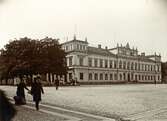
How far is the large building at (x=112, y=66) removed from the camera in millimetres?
34094

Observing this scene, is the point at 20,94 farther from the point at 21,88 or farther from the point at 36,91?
the point at 36,91

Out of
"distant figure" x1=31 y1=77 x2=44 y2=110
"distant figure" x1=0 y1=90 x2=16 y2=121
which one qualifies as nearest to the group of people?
"distant figure" x1=31 y1=77 x2=44 y2=110

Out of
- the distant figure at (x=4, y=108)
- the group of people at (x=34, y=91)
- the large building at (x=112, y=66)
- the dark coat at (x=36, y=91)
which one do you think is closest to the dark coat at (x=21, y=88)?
the group of people at (x=34, y=91)

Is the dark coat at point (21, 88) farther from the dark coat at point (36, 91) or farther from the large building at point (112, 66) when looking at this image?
the large building at point (112, 66)

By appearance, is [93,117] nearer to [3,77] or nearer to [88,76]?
[3,77]

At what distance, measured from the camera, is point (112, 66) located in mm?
39750

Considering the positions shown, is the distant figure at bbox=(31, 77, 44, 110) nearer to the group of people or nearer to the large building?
the group of people

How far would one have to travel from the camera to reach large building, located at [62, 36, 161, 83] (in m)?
34.1

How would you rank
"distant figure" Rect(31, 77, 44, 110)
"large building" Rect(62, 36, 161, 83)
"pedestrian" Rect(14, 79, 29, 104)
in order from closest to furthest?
"distant figure" Rect(31, 77, 44, 110), "pedestrian" Rect(14, 79, 29, 104), "large building" Rect(62, 36, 161, 83)

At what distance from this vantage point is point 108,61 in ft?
129

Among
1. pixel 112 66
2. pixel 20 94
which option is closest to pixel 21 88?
pixel 20 94

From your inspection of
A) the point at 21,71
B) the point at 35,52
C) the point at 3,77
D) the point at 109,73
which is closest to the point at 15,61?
the point at 21,71

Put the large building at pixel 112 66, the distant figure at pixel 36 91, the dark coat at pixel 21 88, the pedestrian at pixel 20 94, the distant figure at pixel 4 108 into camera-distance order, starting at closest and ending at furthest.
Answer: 1. the distant figure at pixel 4 108
2. the distant figure at pixel 36 91
3. the dark coat at pixel 21 88
4. the pedestrian at pixel 20 94
5. the large building at pixel 112 66

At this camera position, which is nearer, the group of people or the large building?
the group of people
